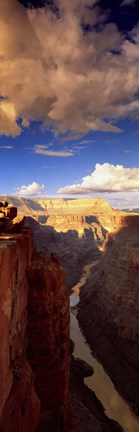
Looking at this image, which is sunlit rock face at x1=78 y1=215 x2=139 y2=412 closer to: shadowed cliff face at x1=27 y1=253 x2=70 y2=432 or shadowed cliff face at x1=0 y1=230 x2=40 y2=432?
shadowed cliff face at x1=27 y1=253 x2=70 y2=432

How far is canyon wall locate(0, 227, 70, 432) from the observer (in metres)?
13.4

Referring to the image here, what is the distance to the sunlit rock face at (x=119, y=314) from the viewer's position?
5088cm

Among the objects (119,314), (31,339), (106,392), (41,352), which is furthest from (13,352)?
(119,314)

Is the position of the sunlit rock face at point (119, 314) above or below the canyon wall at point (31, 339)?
below

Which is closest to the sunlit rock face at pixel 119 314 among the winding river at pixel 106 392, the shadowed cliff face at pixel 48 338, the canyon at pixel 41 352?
the canyon at pixel 41 352

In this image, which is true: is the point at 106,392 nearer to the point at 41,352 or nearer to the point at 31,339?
the point at 41,352

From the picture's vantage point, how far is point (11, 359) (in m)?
14.7

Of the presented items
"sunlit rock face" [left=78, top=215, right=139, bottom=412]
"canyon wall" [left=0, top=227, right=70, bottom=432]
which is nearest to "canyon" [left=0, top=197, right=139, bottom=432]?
"canyon wall" [left=0, top=227, right=70, bottom=432]

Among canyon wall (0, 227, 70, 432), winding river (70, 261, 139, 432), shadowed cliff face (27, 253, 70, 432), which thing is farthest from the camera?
winding river (70, 261, 139, 432)

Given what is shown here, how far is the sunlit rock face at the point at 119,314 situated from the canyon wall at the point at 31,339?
2545 cm

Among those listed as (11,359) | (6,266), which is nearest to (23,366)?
(11,359)

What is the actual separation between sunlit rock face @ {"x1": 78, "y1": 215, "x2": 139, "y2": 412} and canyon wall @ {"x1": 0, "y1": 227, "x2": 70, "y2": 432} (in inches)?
1002

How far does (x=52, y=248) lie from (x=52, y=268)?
115 meters

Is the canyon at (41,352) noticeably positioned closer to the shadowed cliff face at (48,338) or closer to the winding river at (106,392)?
the shadowed cliff face at (48,338)
